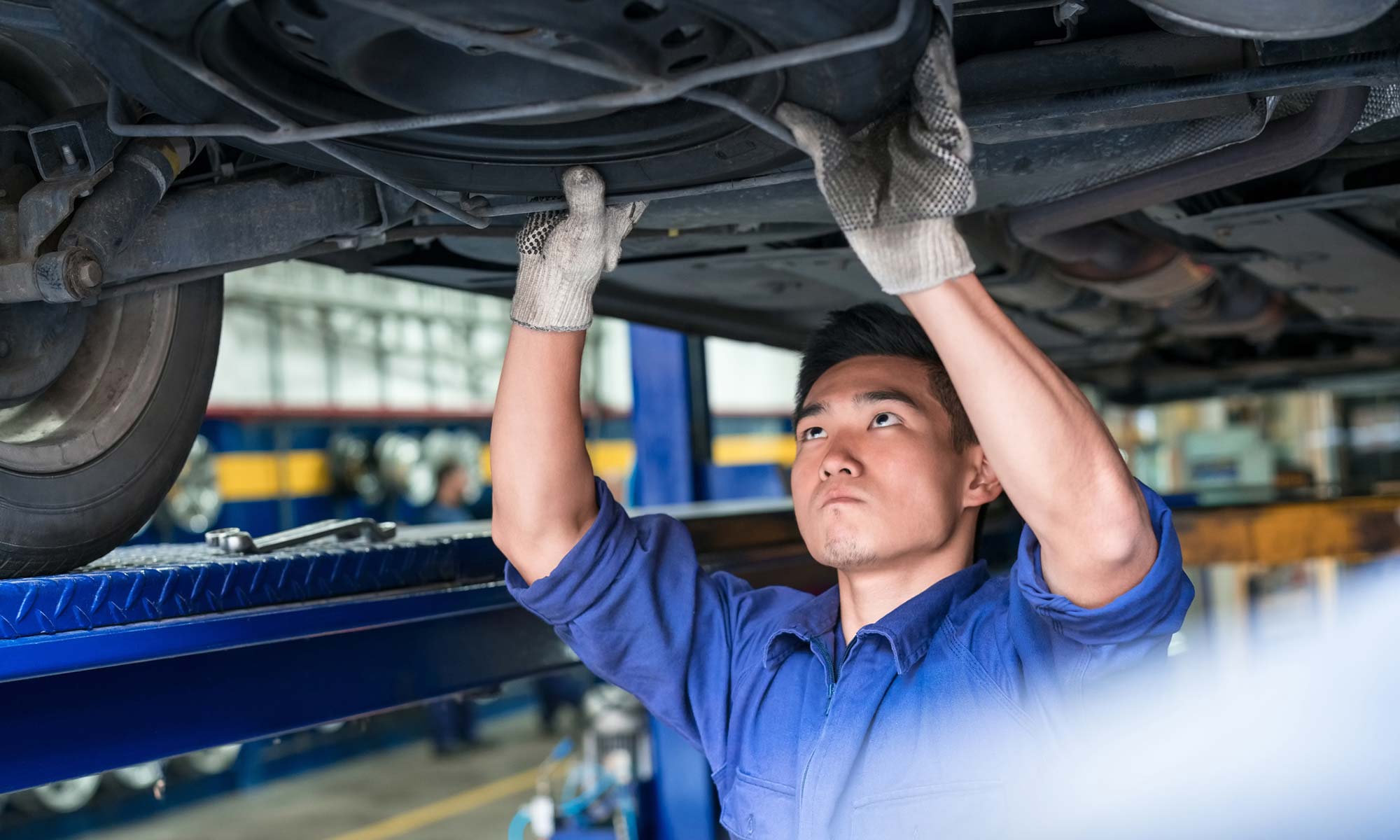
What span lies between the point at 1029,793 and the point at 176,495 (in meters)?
5.83

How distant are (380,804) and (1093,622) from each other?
18.3ft

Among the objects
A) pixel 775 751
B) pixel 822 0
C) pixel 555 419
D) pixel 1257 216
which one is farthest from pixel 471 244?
pixel 1257 216

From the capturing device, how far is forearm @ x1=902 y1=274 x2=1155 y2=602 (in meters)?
1.14

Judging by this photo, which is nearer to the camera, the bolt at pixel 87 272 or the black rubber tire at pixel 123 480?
the bolt at pixel 87 272

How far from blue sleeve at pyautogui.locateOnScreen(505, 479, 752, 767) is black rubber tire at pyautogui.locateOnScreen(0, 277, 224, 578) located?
1.52 feet

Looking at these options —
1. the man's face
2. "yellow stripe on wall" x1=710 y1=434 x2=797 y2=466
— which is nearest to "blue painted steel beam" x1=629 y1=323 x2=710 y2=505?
the man's face

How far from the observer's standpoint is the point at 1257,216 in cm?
195

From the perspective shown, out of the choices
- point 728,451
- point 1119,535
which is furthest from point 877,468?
point 728,451

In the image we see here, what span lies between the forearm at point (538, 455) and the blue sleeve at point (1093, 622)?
0.52m

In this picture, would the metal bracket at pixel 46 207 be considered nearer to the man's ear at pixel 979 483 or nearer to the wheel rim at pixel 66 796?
the man's ear at pixel 979 483

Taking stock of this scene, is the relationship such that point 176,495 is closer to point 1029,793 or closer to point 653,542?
point 653,542

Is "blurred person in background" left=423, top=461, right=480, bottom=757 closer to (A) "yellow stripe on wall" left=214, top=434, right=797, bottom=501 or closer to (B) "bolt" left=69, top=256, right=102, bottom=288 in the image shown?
(A) "yellow stripe on wall" left=214, top=434, right=797, bottom=501

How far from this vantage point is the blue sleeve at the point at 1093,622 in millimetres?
1152

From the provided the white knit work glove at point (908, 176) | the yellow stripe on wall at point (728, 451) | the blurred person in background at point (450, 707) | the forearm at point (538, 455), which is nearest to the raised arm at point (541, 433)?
the forearm at point (538, 455)
